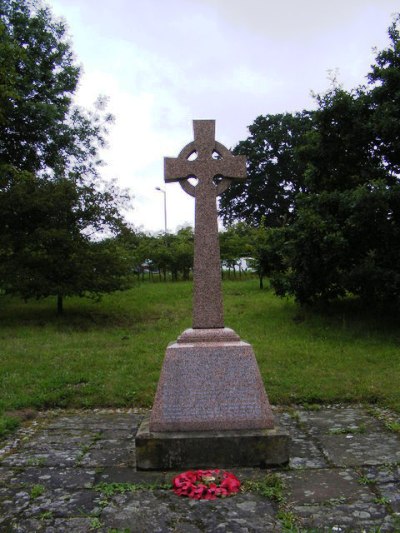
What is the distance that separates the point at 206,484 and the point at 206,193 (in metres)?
2.53

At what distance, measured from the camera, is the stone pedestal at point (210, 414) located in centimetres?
416

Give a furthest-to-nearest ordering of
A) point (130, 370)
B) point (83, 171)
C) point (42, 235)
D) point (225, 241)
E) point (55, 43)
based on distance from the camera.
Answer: point (225, 241) → point (83, 171) → point (55, 43) → point (42, 235) → point (130, 370)

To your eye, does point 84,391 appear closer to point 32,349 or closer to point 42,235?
point 32,349

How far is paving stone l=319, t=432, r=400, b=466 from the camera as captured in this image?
429 cm

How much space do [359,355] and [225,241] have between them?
51.4 ft

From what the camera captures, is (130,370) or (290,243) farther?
(290,243)

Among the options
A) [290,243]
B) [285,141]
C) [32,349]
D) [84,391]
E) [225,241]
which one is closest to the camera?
[84,391]

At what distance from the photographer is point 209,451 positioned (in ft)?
13.6

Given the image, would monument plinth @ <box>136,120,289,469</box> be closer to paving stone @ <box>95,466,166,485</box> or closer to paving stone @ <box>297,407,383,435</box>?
paving stone @ <box>95,466,166,485</box>

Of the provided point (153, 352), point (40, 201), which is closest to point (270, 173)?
point (40, 201)

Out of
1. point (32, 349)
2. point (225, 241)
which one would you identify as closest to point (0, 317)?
point (32, 349)

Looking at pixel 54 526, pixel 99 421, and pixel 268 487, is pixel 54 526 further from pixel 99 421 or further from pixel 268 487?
pixel 99 421

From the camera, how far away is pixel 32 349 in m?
9.52

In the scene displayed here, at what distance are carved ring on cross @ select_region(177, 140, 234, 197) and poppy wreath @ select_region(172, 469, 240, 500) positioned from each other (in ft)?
8.08
